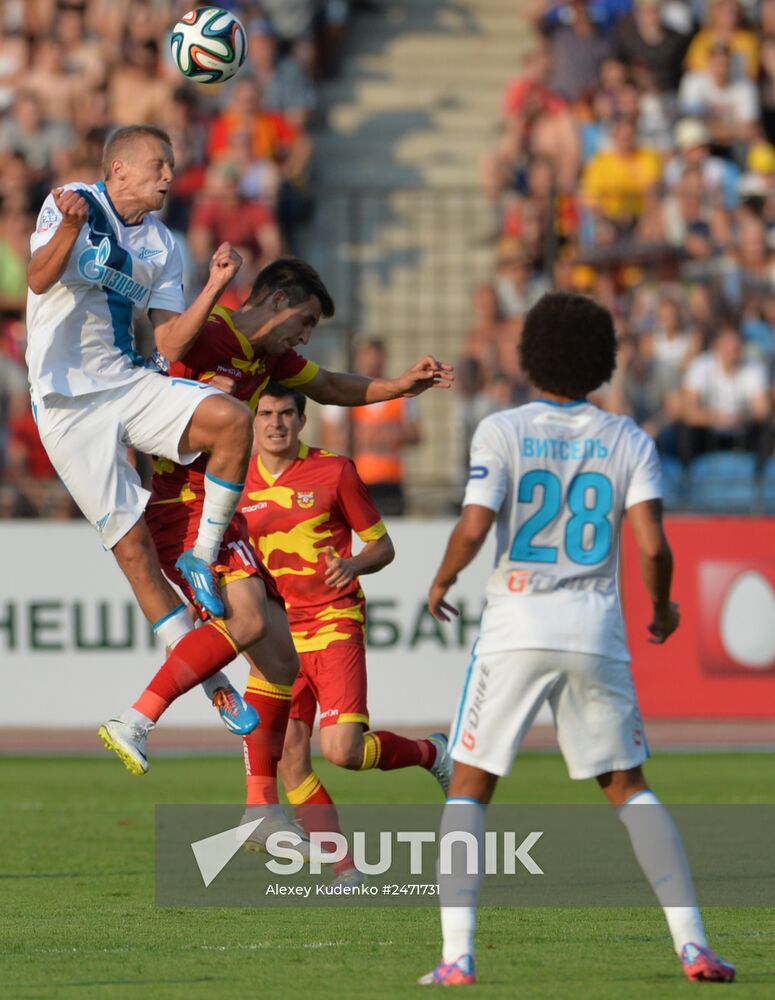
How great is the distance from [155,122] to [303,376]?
1173cm

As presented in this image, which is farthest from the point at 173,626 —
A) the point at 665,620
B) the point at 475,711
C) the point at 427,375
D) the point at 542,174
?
the point at 542,174

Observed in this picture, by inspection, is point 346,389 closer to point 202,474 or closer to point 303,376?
point 303,376

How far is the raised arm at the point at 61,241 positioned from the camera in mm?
7730

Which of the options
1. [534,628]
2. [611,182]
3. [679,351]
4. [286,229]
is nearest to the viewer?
[534,628]

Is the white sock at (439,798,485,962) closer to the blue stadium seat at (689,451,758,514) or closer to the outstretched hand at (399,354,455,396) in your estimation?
the outstretched hand at (399,354,455,396)

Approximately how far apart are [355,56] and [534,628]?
1807cm

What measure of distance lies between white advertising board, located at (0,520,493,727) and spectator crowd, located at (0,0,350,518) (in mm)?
1085

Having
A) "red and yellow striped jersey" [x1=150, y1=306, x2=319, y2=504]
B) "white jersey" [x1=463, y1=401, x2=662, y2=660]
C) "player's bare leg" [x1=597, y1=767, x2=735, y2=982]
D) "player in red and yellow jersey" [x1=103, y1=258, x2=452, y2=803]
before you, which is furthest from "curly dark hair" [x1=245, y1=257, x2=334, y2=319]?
"player's bare leg" [x1=597, y1=767, x2=735, y2=982]

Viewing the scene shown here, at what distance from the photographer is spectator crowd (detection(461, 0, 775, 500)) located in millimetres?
16453

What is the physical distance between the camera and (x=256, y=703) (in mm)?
8898

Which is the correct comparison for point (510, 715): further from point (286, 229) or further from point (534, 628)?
point (286, 229)

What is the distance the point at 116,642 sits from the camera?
15.5 metres

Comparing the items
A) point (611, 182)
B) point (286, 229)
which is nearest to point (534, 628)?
point (286, 229)

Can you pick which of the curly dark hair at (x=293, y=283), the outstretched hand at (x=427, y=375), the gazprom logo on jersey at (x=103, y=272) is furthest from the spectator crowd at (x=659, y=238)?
the gazprom logo on jersey at (x=103, y=272)
